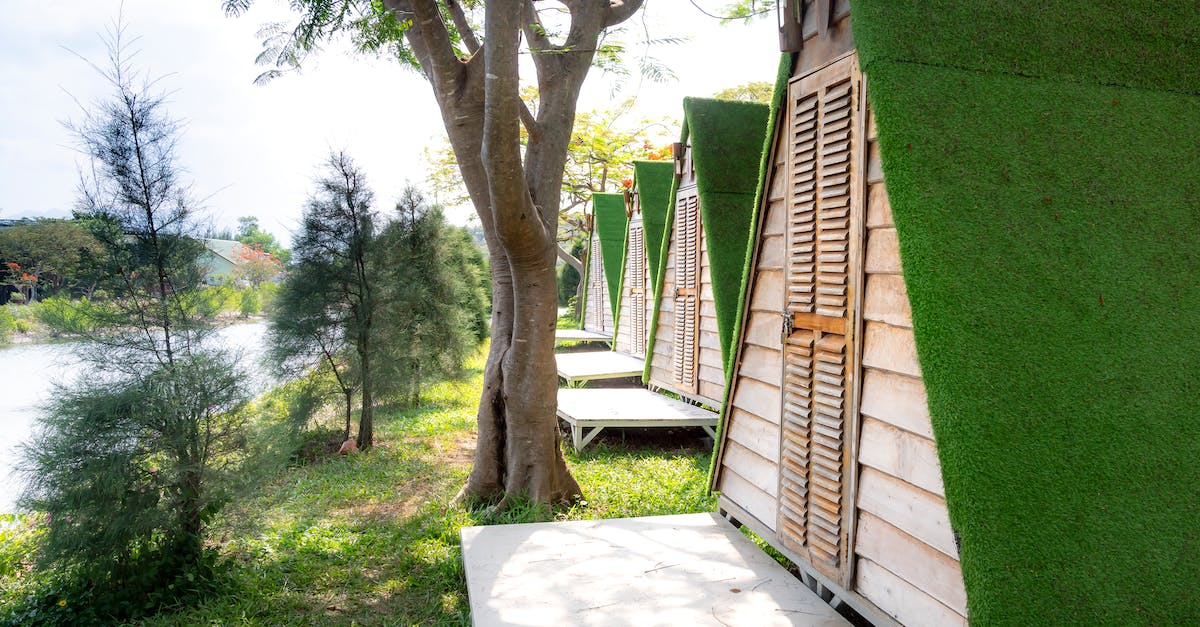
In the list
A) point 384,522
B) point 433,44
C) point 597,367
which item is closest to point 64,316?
point 384,522

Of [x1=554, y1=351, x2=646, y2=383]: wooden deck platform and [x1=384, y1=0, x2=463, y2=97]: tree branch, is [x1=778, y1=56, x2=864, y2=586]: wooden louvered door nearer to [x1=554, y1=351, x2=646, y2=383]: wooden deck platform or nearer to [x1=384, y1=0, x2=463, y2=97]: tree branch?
[x1=384, y1=0, x2=463, y2=97]: tree branch

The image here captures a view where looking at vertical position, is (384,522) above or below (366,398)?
below

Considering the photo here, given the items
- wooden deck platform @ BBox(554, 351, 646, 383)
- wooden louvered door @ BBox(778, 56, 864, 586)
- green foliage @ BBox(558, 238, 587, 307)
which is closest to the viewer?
wooden louvered door @ BBox(778, 56, 864, 586)

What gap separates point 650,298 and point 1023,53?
869 cm

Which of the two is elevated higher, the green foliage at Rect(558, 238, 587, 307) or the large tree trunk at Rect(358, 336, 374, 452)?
the green foliage at Rect(558, 238, 587, 307)

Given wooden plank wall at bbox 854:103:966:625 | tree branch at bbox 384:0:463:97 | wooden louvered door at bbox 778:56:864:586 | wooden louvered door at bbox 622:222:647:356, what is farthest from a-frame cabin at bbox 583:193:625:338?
wooden plank wall at bbox 854:103:966:625

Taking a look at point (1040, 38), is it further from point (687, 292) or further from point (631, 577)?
point (687, 292)

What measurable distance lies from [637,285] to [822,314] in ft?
28.2

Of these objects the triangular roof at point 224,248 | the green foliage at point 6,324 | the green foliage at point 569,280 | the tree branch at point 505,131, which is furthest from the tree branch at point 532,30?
the green foliage at point 569,280

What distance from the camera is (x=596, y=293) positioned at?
57.5ft

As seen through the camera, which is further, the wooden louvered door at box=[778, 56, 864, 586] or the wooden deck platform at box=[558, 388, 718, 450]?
the wooden deck platform at box=[558, 388, 718, 450]

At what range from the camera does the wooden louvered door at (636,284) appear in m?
11.8

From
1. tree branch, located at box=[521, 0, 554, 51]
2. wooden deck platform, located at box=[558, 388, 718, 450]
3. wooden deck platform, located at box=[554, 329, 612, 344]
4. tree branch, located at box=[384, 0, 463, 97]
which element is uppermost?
tree branch, located at box=[521, 0, 554, 51]

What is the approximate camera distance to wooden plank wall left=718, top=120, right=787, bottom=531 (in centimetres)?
399
